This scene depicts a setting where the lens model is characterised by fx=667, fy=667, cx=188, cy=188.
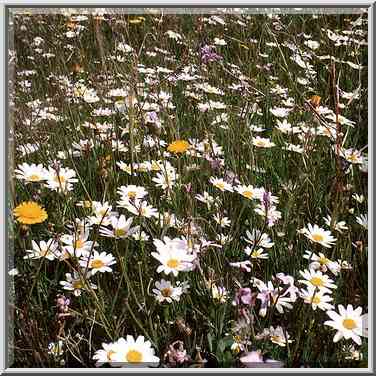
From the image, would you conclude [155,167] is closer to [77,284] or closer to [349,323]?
[77,284]

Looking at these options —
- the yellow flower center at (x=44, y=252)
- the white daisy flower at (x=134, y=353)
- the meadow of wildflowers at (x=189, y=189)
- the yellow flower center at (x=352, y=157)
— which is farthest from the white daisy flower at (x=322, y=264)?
the yellow flower center at (x=44, y=252)

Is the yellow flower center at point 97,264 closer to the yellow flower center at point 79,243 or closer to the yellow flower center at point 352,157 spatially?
the yellow flower center at point 79,243

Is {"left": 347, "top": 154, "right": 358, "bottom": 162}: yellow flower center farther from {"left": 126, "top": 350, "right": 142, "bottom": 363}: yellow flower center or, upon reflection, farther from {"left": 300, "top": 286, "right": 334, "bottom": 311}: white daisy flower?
{"left": 126, "top": 350, "right": 142, "bottom": 363}: yellow flower center

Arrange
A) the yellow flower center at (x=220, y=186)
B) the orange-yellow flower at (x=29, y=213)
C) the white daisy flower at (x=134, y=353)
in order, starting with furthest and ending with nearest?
the yellow flower center at (x=220, y=186), the orange-yellow flower at (x=29, y=213), the white daisy flower at (x=134, y=353)

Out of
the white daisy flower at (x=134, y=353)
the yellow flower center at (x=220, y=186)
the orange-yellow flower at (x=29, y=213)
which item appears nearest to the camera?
the white daisy flower at (x=134, y=353)

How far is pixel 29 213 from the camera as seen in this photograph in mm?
1037

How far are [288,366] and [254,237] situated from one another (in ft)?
0.71

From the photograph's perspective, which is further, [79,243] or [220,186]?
[220,186]

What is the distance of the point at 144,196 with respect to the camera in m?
1.11

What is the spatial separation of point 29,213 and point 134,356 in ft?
0.92

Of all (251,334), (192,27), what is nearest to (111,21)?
(192,27)

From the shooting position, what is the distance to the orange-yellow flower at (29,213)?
40.5 inches

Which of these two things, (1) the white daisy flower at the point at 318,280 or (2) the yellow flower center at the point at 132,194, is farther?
(2) the yellow flower center at the point at 132,194

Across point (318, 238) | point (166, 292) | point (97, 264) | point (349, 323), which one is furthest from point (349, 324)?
point (97, 264)
